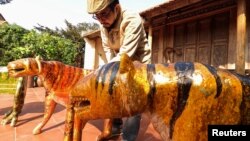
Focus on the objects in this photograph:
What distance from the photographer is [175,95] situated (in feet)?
2.88

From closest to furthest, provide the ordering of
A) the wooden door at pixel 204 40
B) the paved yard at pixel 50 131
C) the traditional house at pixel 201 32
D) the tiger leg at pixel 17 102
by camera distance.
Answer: the paved yard at pixel 50 131, the tiger leg at pixel 17 102, the traditional house at pixel 201 32, the wooden door at pixel 204 40

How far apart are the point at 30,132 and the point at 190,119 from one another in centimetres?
226

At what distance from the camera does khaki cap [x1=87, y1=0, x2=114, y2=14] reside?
142cm

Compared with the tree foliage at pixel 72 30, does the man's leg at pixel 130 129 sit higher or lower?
lower

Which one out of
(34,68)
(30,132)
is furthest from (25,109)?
(34,68)

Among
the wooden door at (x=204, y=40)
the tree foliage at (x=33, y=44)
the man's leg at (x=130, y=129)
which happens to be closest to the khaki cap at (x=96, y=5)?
the man's leg at (x=130, y=129)

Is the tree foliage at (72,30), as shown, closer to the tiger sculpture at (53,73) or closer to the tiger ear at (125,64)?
the tiger sculpture at (53,73)

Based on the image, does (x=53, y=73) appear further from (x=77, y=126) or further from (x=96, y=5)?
(x=77, y=126)

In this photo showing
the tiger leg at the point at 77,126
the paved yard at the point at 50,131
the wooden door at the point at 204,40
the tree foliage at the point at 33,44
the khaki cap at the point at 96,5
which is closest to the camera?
the tiger leg at the point at 77,126

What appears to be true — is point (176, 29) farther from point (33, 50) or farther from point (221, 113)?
point (33, 50)

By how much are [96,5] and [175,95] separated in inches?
30.6

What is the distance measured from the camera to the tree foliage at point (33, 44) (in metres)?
12.3

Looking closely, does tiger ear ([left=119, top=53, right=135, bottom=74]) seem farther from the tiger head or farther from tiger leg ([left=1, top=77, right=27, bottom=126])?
tiger leg ([left=1, top=77, right=27, bottom=126])

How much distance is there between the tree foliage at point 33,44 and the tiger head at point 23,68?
9780 millimetres
